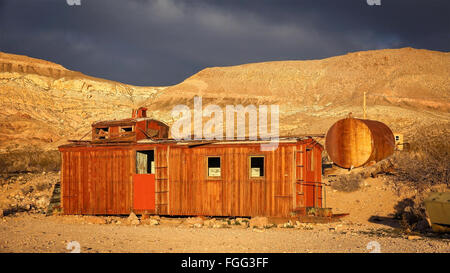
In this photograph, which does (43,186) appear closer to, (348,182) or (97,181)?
(97,181)

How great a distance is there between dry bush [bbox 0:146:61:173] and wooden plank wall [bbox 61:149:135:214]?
16316 millimetres

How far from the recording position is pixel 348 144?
25.7m

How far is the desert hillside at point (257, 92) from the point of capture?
5638 cm

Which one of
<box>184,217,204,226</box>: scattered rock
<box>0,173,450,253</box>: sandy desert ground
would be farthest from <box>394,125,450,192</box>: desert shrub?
<box>184,217,204,226</box>: scattered rock

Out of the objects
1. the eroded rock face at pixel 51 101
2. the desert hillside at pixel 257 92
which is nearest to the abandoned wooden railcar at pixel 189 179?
the desert hillside at pixel 257 92

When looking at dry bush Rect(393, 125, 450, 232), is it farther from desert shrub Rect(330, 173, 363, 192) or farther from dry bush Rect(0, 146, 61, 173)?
dry bush Rect(0, 146, 61, 173)

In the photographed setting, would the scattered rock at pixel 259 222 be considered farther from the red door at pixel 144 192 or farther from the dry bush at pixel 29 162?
the dry bush at pixel 29 162

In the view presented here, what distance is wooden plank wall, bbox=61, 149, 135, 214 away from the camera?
1909 cm

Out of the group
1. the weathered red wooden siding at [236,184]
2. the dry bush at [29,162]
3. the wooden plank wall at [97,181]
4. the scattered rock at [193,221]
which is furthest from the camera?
the dry bush at [29,162]

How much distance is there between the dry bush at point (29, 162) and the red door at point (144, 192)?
18755 mm

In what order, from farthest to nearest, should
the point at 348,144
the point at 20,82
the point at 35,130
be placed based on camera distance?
the point at 20,82, the point at 35,130, the point at 348,144
